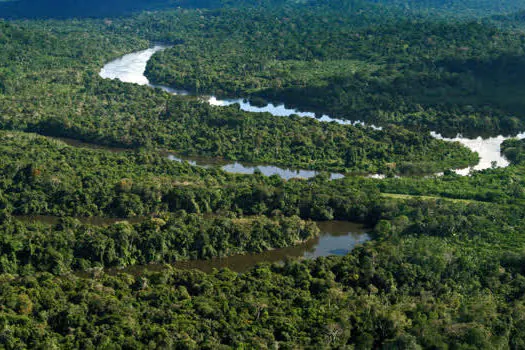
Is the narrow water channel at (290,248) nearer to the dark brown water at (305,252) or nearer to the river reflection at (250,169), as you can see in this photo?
the dark brown water at (305,252)

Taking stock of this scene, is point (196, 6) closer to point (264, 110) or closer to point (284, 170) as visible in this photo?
point (264, 110)

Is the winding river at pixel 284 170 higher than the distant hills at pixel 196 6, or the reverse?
the distant hills at pixel 196 6

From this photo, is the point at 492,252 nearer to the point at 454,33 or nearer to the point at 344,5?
the point at 454,33

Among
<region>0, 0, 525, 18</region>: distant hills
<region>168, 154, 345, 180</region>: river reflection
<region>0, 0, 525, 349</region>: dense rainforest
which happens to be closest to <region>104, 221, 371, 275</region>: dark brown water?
<region>0, 0, 525, 349</region>: dense rainforest

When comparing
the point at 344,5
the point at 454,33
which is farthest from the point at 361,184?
the point at 344,5

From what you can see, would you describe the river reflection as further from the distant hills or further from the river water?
the distant hills

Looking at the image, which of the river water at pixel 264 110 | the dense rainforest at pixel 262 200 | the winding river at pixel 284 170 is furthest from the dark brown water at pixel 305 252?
the river water at pixel 264 110
